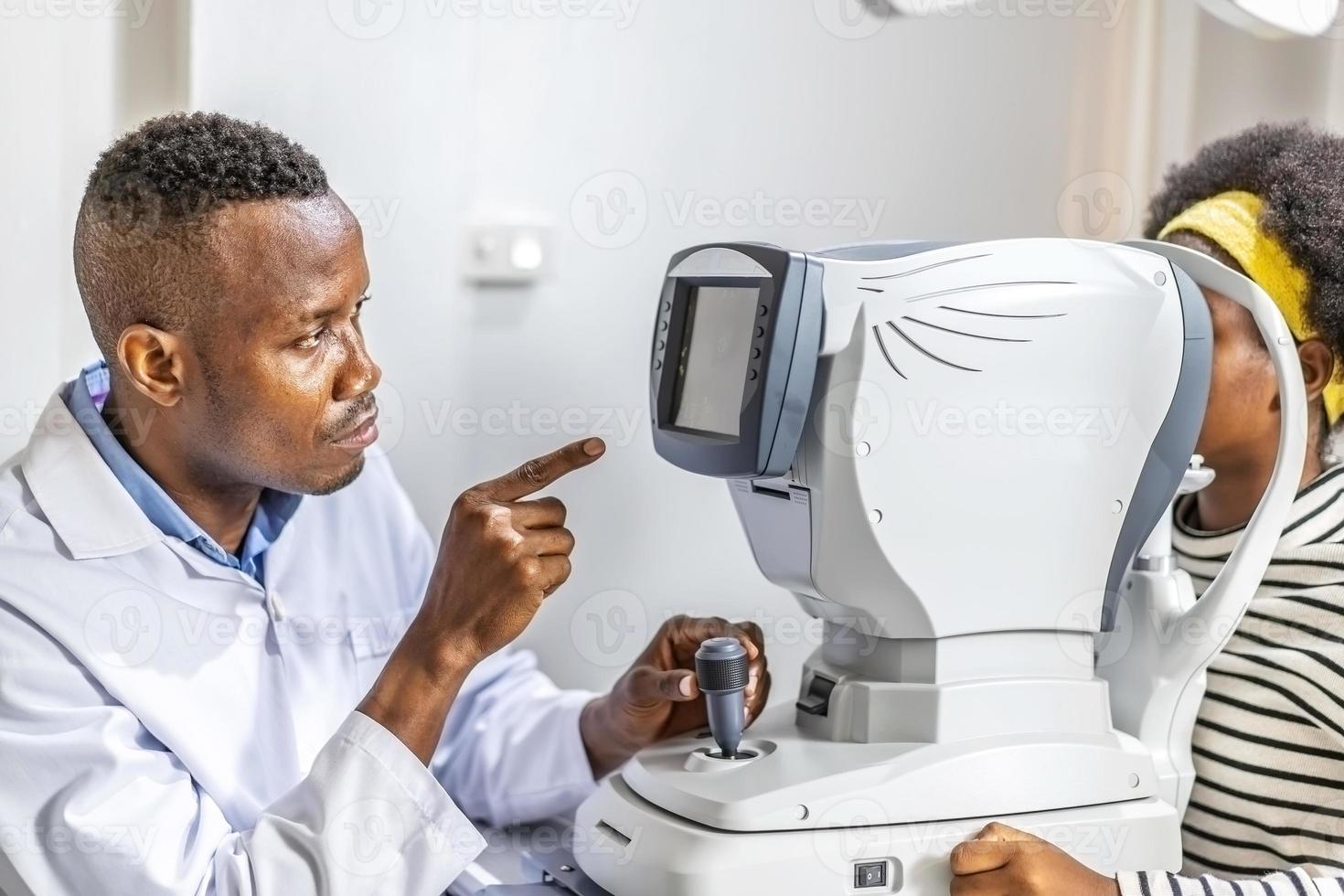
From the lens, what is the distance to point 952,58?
1.67 metres

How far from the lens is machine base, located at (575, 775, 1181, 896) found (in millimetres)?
900

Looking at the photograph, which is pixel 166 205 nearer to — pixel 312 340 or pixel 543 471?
pixel 312 340

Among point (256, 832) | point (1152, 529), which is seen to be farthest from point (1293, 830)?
point (256, 832)

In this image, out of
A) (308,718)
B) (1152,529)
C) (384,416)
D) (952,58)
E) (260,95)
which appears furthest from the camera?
(952,58)

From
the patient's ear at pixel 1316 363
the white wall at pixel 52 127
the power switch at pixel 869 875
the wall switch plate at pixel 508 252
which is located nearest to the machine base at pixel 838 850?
the power switch at pixel 869 875

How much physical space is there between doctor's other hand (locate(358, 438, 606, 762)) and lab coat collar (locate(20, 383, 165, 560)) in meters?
0.27

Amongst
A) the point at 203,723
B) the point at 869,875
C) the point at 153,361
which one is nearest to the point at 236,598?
the point at 203,723

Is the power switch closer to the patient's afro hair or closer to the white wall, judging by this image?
the patient's afro hair

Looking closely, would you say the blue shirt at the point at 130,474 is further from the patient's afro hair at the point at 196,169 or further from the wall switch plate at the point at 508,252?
the wall switch plate at the point at 508,252

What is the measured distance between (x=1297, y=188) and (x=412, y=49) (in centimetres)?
98

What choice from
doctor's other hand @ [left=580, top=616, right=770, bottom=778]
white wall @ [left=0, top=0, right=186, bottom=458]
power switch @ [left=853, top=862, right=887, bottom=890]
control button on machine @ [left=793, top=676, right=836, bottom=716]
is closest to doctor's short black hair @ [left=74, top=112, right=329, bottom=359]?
white wall @ [left=0, top=0, right=186, bottom=458]

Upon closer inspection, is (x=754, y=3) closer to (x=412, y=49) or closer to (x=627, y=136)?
(x=627, y=136)

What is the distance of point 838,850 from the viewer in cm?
92

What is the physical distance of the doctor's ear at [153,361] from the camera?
1133 mm
